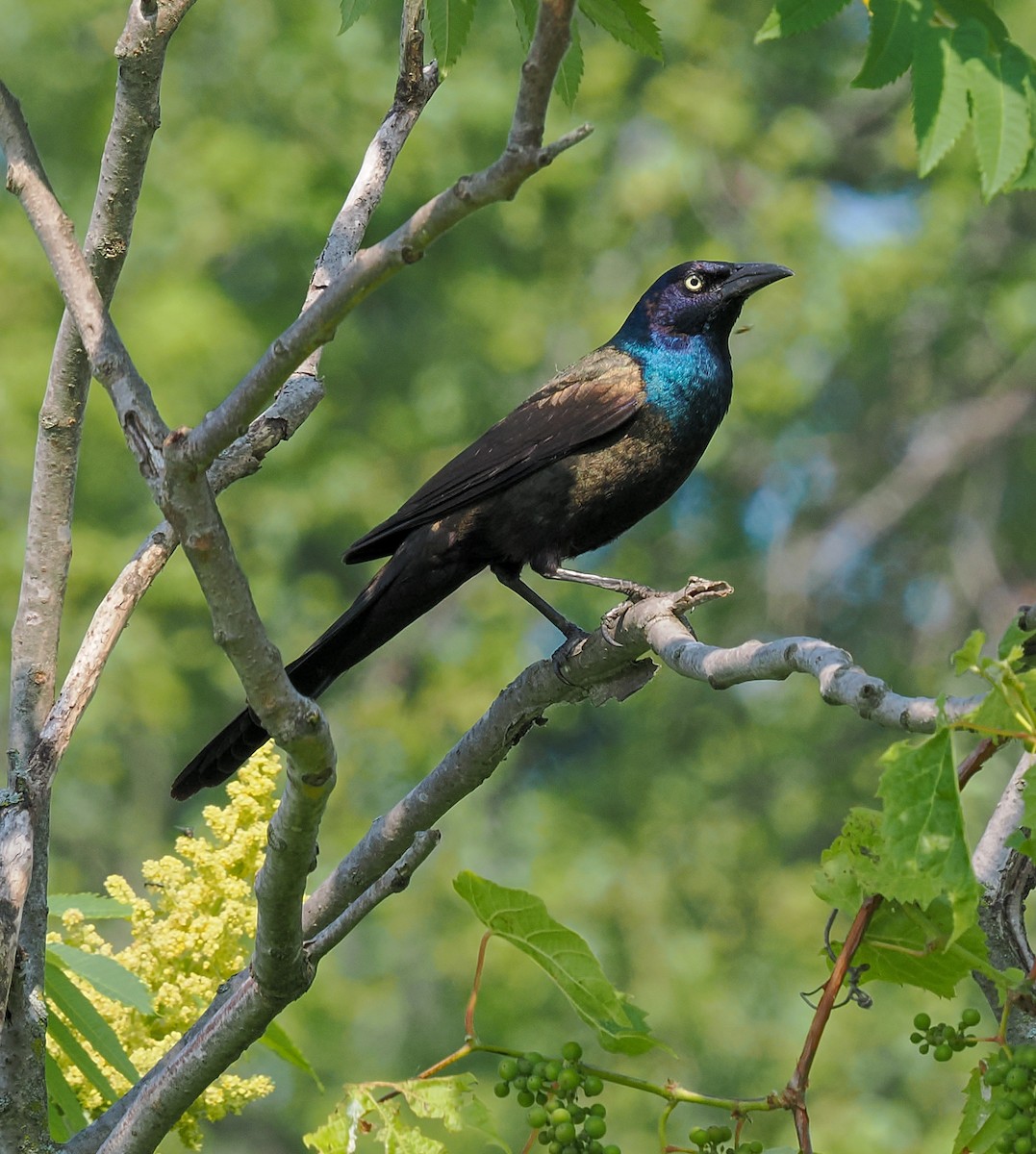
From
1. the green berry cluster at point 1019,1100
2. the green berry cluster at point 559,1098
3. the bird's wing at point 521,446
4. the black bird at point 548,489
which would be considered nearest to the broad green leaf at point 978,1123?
the green berry cluster at point 1019,1100

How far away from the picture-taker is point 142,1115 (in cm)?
217

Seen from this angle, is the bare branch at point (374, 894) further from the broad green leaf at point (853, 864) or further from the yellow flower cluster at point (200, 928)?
the broad green leaf at point (853, 864)

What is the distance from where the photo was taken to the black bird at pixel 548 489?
414 centimetres

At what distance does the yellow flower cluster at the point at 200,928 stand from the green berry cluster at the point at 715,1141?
0.92 m

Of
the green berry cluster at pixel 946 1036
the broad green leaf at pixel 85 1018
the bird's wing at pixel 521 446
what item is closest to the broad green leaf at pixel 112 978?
the broad green leaf at pixel 85 1018

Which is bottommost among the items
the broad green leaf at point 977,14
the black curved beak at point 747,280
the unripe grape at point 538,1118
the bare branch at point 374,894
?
the unripe grape at point 538,1118

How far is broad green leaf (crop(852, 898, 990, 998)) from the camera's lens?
194 centimetres

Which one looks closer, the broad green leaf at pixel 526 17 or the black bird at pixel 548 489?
the broad green leaf at pixel 526 17

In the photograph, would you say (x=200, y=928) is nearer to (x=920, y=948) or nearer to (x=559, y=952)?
(x=559, y=952)

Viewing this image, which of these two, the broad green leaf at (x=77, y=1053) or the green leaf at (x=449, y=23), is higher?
the green leaf at (x=449, y=23)

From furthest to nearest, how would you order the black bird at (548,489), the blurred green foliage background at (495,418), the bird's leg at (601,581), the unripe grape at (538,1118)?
the blurred green foliage background at (495,418), the black bird at (548,489), the bird's leg at (601,581), the unripe grape at (538,1118)

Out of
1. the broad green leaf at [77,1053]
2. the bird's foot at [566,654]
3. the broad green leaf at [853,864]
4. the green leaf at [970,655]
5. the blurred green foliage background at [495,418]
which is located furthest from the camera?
the blurred green foliage background at [495,418]

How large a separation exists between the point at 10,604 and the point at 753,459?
21.4ft

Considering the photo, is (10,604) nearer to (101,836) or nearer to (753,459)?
(101,836)
